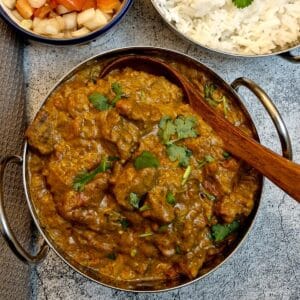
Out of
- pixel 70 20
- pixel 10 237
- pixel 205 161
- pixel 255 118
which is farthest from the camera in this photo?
pixel 255 118

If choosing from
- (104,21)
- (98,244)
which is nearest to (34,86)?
(104,21)

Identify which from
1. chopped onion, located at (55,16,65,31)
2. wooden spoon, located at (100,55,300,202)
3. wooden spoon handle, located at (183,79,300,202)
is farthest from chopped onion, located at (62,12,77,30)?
wooden spoon handle, located at (183,79,300,202)

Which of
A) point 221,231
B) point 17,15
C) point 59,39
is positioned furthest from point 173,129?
point 17,15

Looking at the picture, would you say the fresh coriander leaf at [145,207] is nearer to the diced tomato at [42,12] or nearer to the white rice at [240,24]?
the white rice at [240,24]

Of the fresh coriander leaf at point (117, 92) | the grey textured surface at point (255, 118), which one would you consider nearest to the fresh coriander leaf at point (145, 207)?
the fresh coriander leaf at point (117, 92)

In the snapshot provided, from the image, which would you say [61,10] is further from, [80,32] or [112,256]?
[112,256]
